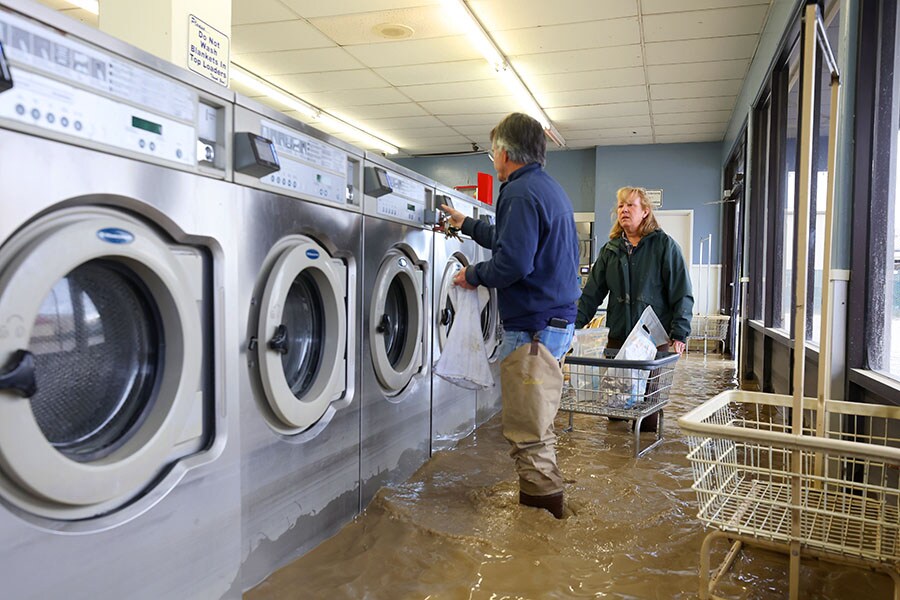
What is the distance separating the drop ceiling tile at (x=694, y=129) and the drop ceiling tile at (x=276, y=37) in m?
4.60

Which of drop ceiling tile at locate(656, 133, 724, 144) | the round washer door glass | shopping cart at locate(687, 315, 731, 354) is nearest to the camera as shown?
the round washer door glass

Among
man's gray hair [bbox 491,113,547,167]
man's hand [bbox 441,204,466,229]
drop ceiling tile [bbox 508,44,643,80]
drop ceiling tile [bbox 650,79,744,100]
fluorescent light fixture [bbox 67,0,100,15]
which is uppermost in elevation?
fluorescent light fixture [bbox 67,0,100,15]

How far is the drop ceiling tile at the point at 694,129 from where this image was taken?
25.9 ft

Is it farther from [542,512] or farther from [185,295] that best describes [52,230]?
[542,512]

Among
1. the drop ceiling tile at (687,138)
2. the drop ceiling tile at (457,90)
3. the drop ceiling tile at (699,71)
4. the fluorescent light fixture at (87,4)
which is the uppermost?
the fluorescent light fixture at (87,4)

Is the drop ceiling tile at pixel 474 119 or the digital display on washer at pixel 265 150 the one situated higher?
the drop ceiling tile at pixel 474 119

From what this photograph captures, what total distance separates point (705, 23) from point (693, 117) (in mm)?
2747

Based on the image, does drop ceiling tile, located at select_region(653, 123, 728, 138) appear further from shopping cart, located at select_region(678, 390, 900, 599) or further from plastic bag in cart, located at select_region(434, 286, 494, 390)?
shopping cart, located at select_region(678, 390, 900, 599)

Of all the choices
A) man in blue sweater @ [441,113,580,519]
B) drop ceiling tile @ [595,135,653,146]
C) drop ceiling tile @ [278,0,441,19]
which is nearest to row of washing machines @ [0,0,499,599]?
man in blue sweater @ [441,113,580,519]

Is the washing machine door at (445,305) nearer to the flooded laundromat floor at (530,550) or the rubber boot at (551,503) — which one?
the flooded laundromat floor at (530,550)

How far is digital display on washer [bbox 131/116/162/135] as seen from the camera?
130cm

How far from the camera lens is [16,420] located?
3.48ft

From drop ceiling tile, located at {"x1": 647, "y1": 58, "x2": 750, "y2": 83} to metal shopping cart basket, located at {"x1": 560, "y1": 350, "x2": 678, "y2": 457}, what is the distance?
387cm

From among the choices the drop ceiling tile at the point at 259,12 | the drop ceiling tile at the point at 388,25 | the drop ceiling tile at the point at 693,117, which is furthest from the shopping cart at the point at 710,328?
the drop ceiling tile at the point at 259,12
